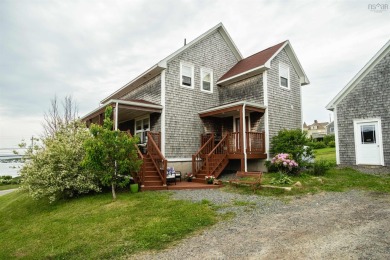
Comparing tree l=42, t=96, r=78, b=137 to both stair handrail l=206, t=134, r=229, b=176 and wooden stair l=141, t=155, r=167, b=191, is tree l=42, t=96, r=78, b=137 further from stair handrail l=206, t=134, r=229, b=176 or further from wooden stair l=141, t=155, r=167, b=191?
stair handrail l=206, t=134, r=229, b=176

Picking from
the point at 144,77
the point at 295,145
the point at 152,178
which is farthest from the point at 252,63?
the point at 152,178

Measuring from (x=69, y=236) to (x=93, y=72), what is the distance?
26.1 m

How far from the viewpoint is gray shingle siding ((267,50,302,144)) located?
1405 centimetres

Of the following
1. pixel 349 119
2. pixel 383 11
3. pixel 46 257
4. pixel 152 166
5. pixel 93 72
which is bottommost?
pixel 46 257

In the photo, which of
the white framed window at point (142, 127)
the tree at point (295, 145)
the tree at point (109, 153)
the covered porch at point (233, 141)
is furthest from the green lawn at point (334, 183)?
the white framed window at point (142, 127)

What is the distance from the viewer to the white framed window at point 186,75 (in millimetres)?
14502

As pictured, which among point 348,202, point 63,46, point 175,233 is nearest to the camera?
point 175,233

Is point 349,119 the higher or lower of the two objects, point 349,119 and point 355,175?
the higher

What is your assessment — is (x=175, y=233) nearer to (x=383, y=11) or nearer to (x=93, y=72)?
(x=383, y=11)

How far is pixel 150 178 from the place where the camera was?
35.8ft

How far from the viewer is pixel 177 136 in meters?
13.8

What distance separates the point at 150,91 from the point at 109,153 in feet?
21.4

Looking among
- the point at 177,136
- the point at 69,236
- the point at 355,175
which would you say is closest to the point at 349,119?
the point at 355,175

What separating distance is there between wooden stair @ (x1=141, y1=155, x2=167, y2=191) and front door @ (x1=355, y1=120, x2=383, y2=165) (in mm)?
10782
